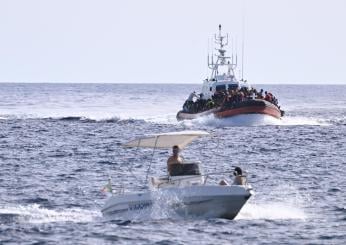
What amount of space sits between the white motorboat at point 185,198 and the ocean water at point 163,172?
0.67 ft

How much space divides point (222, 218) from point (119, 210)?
8.43 ft

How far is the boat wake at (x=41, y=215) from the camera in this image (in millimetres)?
27781

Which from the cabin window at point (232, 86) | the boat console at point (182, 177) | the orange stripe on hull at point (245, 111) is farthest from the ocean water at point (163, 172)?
the cabin window at point (232, 86)

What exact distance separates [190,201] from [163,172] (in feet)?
46.6

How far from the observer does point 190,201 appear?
26328 mm

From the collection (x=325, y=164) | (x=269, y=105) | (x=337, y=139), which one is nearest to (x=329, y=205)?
(x=325, y=164)

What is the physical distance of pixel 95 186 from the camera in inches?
1410

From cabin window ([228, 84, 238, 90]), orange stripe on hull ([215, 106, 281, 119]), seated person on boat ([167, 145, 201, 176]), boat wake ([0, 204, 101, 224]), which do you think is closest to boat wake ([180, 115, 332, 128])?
orange stripe on hull ([215, 106, 281, 119])

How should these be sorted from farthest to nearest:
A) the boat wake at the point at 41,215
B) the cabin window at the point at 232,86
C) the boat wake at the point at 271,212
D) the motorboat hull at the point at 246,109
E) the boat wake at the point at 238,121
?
the cabin window at the point at 232,86 → the boat wake at the point at 238,121 → the motorboat hull at the point at 246,109 → the boat wake at the point at 271,212 → the boat wake at the point at 41,215

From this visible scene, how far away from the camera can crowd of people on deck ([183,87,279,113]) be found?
6981cm

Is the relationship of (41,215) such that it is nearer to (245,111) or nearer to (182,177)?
(182,177)

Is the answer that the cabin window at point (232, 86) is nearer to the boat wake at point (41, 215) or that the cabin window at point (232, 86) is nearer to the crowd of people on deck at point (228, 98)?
the crowd of people on deck at point (228, 98)

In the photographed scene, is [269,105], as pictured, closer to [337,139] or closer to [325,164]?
[337,139]

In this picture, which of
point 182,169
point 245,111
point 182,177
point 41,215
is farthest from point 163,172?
point 245,111
